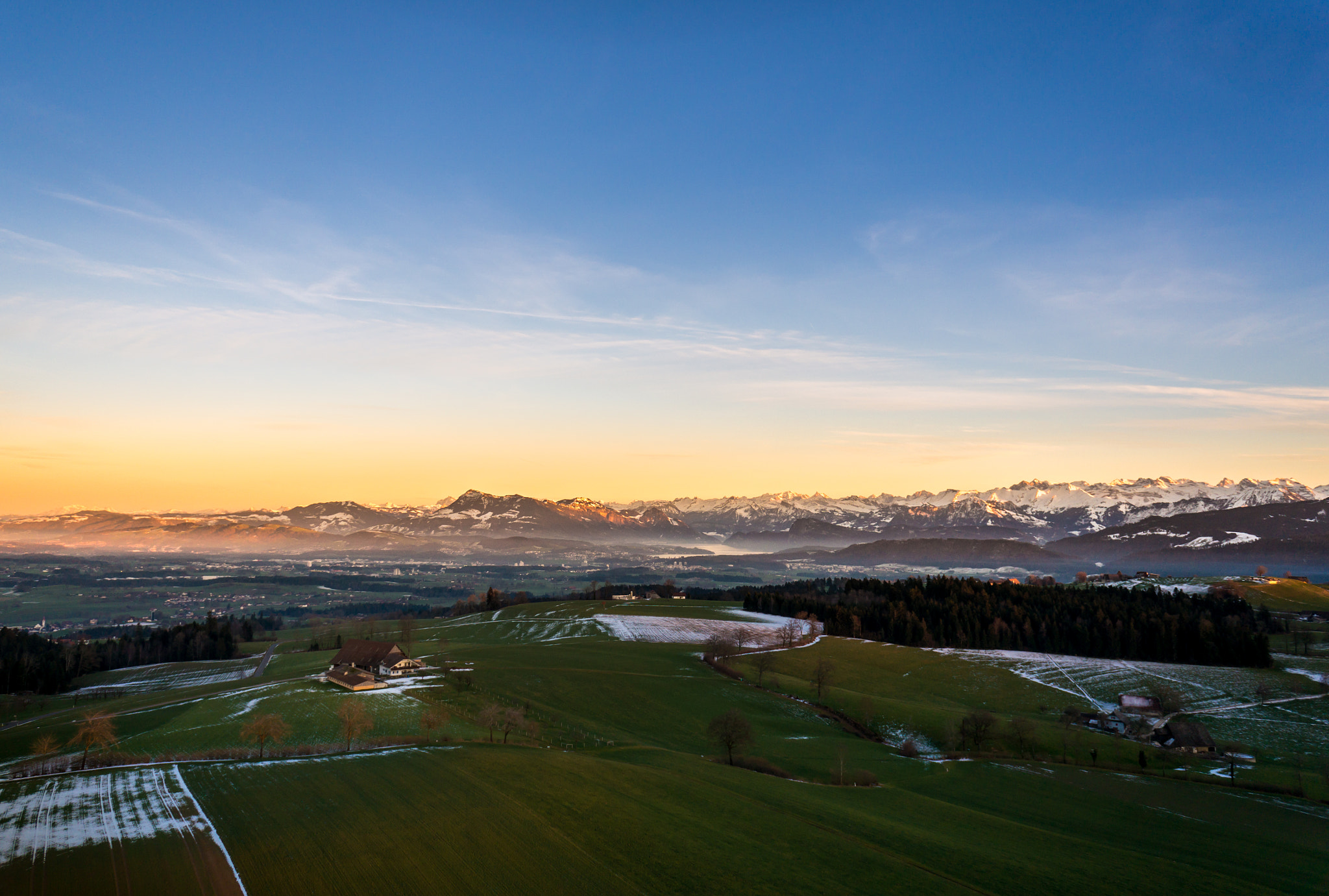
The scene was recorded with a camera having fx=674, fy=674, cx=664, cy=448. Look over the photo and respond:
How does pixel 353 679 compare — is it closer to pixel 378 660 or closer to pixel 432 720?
pixel 378 660

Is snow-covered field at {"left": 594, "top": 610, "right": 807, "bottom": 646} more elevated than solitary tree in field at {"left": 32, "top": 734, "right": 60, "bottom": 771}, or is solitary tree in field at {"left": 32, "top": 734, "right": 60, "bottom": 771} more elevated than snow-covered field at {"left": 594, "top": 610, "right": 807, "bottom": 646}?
solitary tree in field at {"left": 32, "top": 734, "right": 60, "bottom": 771}

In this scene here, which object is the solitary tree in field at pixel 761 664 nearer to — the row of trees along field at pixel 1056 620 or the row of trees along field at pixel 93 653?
the row of trees along field at pixel 1056 620

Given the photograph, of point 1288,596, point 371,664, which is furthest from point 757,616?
point 1288,596

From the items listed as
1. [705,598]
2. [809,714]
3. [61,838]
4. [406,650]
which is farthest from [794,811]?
[705,598]

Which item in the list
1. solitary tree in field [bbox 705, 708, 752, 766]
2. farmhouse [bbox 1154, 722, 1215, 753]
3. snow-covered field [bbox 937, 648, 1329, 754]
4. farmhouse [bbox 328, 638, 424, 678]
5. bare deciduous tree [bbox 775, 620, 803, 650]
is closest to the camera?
solitary tree in field [bbox 705, 708, 752, 766]

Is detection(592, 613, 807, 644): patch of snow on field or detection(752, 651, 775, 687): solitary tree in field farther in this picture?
detection(592, 613, 807, 644): patch of snow on field

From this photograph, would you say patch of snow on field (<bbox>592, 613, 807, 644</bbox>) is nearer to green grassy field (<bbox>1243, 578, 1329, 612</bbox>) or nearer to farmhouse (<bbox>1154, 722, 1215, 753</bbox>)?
farmhouse (<bbox>1154, 722, 1215, 753</bbox>)

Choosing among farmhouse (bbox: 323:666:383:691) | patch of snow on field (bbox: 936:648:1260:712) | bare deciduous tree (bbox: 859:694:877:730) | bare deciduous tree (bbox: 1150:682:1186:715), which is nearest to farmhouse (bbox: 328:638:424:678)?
farmhouse (bbox: 323:666:383:691)

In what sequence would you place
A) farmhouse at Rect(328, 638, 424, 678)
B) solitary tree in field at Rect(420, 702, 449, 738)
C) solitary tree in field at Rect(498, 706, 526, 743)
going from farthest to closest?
farmhouse at Rect(328, 638, 424, 678), solitary tree in field at Rect(498, 706, 526, 743), solitary tree in field at Rect(420, 702, 449, 738)
